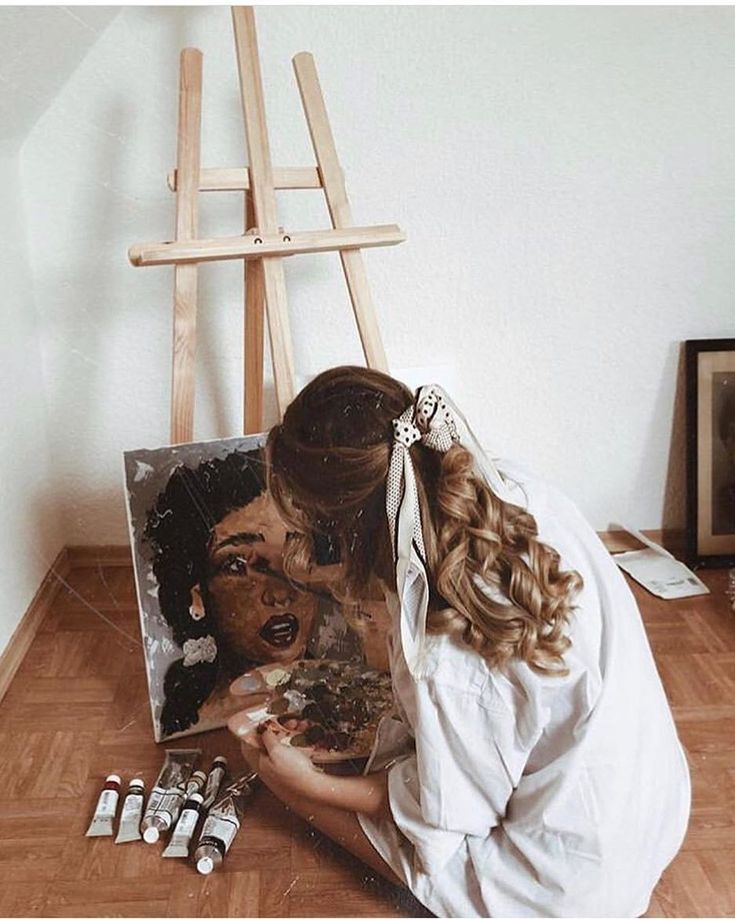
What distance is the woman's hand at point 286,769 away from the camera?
4.41 feet

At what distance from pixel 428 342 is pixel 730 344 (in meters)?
0.58

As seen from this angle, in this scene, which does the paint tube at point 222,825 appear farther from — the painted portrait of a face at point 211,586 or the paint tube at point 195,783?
the painted portrait of a face at point 211,586

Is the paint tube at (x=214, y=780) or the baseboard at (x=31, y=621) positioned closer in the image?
the paint tube at (x=214, y=780)

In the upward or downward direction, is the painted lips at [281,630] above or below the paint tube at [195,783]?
above

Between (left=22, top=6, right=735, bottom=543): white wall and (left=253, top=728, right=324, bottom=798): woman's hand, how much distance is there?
75cm

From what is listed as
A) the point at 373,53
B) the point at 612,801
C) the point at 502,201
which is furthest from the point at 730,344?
the point at 612,801

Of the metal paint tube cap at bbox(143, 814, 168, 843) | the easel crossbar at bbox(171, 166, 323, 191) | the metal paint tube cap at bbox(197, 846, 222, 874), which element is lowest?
the metal paint tube cap at bbox(197, 846, 222, 874)

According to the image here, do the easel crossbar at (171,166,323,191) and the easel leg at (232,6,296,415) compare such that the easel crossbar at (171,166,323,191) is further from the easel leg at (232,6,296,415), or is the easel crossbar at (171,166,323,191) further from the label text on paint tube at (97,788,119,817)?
the label text on paint tube at (97,788,119,817)

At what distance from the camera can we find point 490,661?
1104mm

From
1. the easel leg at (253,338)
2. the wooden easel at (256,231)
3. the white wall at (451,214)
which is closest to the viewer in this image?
the wooden easel at (256,231)

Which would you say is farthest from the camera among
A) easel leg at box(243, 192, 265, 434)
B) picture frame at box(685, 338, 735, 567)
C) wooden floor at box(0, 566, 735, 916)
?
picture frame at box(685, 338, 735, 567)

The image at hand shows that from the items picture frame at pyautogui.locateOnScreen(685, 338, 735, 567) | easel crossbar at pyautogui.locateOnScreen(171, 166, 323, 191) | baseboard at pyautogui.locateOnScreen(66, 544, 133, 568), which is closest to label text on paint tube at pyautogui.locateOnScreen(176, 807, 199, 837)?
baseboard at pyautogui.locateOnScreen(66, 544, 133, 568)

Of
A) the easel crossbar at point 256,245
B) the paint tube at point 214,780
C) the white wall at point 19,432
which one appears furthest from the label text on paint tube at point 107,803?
the easel crossbar at point 256,245

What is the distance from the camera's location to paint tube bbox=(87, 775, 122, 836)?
1.40 meters
